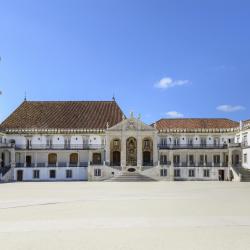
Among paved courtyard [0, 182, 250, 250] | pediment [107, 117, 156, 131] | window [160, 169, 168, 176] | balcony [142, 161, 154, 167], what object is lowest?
window [160, 169, 168, 176]

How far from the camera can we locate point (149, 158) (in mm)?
66312

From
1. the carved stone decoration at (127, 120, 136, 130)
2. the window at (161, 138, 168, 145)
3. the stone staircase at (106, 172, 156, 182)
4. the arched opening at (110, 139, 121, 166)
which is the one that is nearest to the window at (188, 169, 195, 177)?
the window at (161, 138, 168, 145)

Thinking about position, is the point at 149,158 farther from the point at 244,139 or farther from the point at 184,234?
Answer: the point at 184,234

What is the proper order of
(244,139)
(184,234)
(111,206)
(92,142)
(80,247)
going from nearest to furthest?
(80,247), (184,234), (111,206), (244,139), (92,142)

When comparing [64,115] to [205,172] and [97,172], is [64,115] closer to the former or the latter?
[97,172]

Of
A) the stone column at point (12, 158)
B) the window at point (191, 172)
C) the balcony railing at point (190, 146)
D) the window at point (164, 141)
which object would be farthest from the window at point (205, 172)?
the stone column at point (12, 158)

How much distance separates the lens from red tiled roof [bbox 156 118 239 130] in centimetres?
6738

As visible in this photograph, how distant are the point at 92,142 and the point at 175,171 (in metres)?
13.4

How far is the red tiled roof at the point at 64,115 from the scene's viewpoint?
6575 centimetres

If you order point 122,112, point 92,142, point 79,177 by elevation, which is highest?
point 122,112

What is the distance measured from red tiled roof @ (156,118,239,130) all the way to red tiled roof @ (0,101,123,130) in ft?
24.1

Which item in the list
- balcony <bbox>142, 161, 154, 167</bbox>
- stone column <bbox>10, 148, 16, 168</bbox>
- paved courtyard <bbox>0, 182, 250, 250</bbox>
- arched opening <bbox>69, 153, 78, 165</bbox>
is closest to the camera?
paved courtyard <bbox>0, 182, 250, 250</bbox>

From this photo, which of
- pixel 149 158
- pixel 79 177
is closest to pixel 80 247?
pixel 79 177

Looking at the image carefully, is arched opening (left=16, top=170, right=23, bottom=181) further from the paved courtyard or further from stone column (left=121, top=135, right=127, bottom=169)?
the paved courtyard
